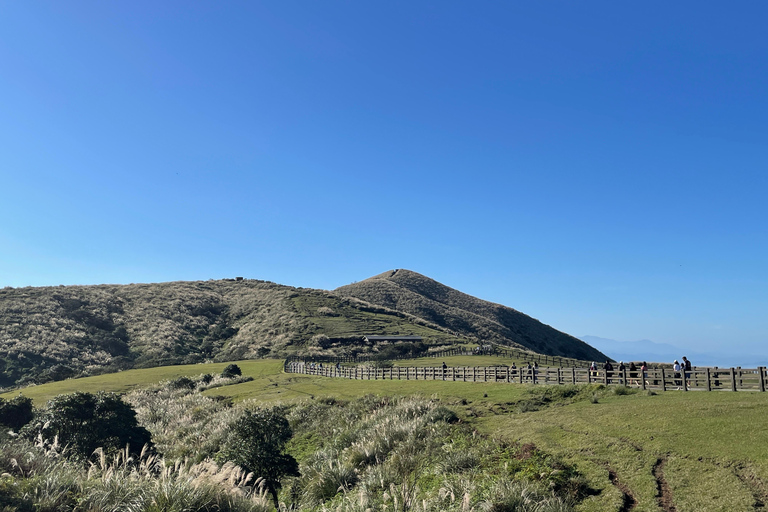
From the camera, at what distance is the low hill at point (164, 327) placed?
224ft

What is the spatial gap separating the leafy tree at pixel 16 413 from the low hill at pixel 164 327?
32.1m

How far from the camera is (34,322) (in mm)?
77438

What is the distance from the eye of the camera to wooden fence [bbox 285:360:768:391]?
20.7m

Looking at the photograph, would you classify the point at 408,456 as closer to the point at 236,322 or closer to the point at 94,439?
the point at 94,439

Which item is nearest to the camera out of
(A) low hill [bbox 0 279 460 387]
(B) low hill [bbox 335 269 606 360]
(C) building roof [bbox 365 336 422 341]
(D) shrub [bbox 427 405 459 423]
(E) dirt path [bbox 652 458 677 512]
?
(E) dirt path [bbox 652 458 677 512]

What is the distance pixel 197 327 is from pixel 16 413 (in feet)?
238

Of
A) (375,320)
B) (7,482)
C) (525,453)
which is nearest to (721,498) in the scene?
(525,453)

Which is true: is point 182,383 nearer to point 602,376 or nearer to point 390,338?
point 602,376

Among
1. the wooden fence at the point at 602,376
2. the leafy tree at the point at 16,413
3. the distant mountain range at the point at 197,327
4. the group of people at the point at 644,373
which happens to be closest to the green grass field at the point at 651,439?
the wooden fence at the point at 602,376

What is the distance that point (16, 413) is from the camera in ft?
87.1

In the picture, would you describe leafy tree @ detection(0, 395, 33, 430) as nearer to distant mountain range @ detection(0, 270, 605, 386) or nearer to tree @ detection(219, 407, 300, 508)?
tree @ detection(219, 407, 300, 508)

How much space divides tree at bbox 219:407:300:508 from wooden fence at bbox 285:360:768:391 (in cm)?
1712

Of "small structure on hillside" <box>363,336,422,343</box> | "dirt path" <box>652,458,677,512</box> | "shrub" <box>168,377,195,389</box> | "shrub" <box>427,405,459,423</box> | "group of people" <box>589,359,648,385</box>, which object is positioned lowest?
"shrub" <box>168,377,195,389</box>

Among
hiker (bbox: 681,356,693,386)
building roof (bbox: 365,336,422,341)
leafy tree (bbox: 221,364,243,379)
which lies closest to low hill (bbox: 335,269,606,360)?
building roof (bbox: 365,336,422,341)
